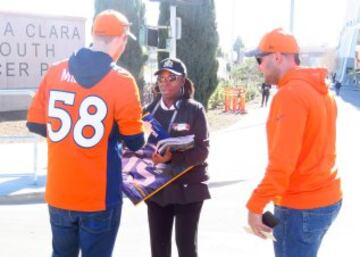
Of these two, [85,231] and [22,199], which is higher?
[85,231]

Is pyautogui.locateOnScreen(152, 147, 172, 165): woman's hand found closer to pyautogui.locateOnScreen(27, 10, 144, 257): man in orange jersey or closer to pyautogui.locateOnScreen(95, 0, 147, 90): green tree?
pyautogui.locateOnScreen(27, 10, 144, 257): man in orange jersey

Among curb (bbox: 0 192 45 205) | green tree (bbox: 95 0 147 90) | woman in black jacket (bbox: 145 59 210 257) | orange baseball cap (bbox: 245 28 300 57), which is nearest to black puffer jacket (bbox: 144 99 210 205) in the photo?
woman in black jacket (bbox: 145 59 210 257)

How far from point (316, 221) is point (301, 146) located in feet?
1.33

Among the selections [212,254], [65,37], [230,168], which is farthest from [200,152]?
[65,37]

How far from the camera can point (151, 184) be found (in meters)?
3.76

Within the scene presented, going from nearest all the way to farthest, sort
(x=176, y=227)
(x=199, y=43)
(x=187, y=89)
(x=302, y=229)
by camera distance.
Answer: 1. (x=302, y=229)
2. (x=176, y=227)
3. (x=187, y=89)
4. (x=199, y=43)

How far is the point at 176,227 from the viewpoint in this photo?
391cm

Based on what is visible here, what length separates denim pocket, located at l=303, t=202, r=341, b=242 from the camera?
2.82 m

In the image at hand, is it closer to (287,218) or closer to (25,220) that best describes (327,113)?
(287,218)

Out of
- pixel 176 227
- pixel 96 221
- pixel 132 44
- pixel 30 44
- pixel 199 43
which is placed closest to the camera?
pixel 96 221

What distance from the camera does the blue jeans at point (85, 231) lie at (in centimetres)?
293

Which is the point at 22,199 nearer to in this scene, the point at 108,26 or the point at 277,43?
the point at 108,26

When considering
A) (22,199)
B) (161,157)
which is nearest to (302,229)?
(161,157)

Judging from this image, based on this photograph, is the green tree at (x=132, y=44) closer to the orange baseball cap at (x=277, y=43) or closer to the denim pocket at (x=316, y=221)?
the orange baseball cap at (x=277, y=43)
